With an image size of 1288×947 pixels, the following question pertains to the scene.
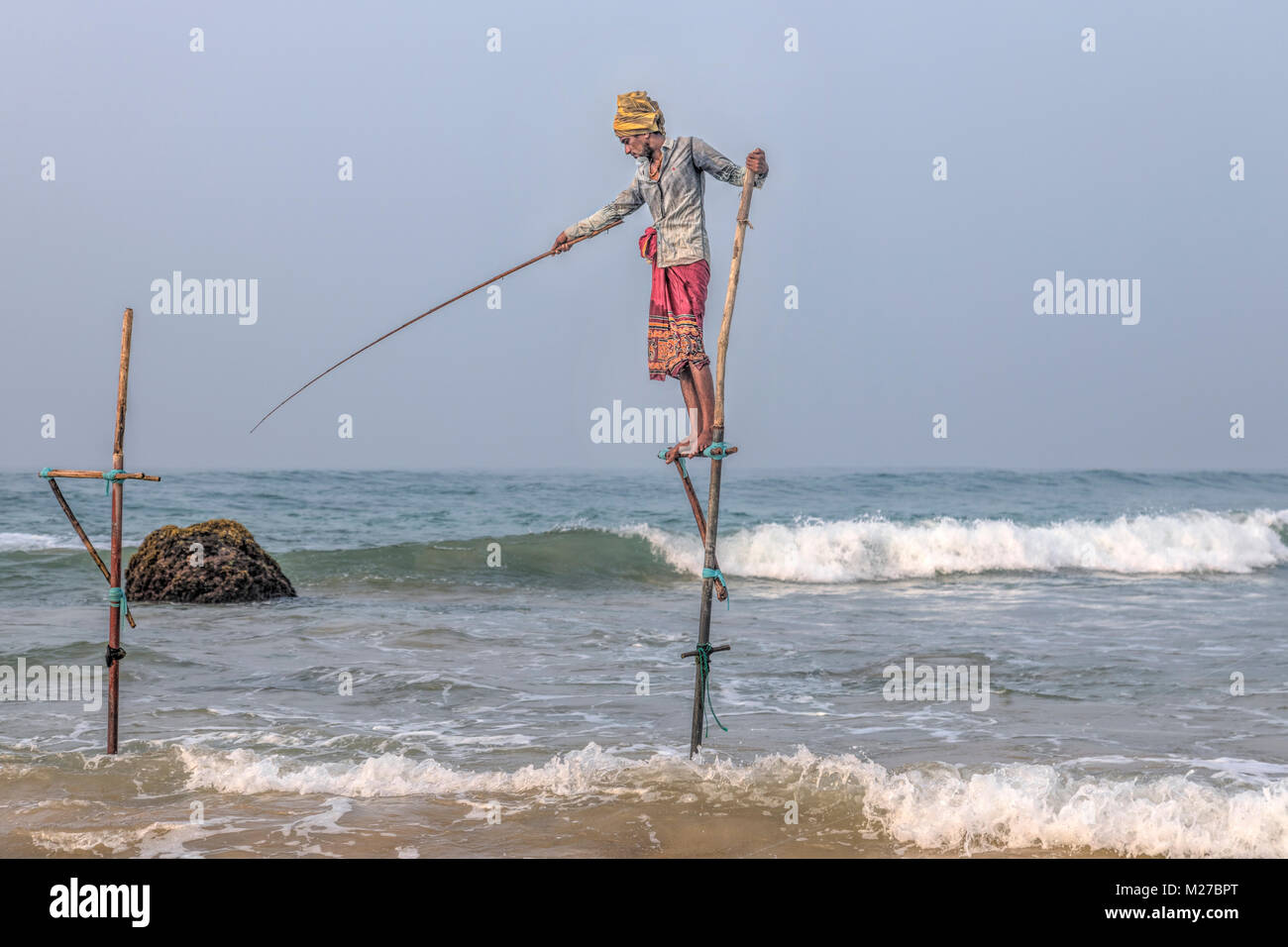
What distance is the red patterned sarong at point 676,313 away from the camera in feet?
19.0

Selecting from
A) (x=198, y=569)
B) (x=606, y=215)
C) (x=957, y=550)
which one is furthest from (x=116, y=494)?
(x=957, y=550)

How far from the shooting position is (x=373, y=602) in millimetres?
14953

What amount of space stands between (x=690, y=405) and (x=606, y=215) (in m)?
1.17

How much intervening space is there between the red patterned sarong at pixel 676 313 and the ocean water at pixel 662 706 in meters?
2.48

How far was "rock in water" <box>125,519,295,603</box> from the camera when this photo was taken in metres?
13.5

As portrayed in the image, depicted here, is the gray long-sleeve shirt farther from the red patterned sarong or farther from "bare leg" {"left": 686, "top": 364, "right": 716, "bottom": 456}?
"bare leg" {"left": 686, "top": 364, "right": 716, "bottom": 456}

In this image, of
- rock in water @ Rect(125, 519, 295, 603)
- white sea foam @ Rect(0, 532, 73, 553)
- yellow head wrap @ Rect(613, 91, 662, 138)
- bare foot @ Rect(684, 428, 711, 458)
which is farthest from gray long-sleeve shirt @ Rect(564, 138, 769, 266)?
white sea foam @ Rect(0, 532, 73, 553)

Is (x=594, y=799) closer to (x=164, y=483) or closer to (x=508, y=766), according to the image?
(x=508, y=766)

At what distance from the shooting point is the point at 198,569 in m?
13.6

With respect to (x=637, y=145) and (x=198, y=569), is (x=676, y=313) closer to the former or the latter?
(x=637, y=145)

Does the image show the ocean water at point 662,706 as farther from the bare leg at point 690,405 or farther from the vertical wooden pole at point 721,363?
the bare leg at point 690,405

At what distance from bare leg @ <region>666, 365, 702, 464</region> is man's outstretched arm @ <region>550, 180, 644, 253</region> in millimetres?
942

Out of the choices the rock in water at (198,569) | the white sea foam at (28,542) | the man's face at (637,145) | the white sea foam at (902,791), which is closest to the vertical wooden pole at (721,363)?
the man's face at (637,145)

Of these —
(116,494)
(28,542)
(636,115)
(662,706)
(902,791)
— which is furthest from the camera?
(28,542)
